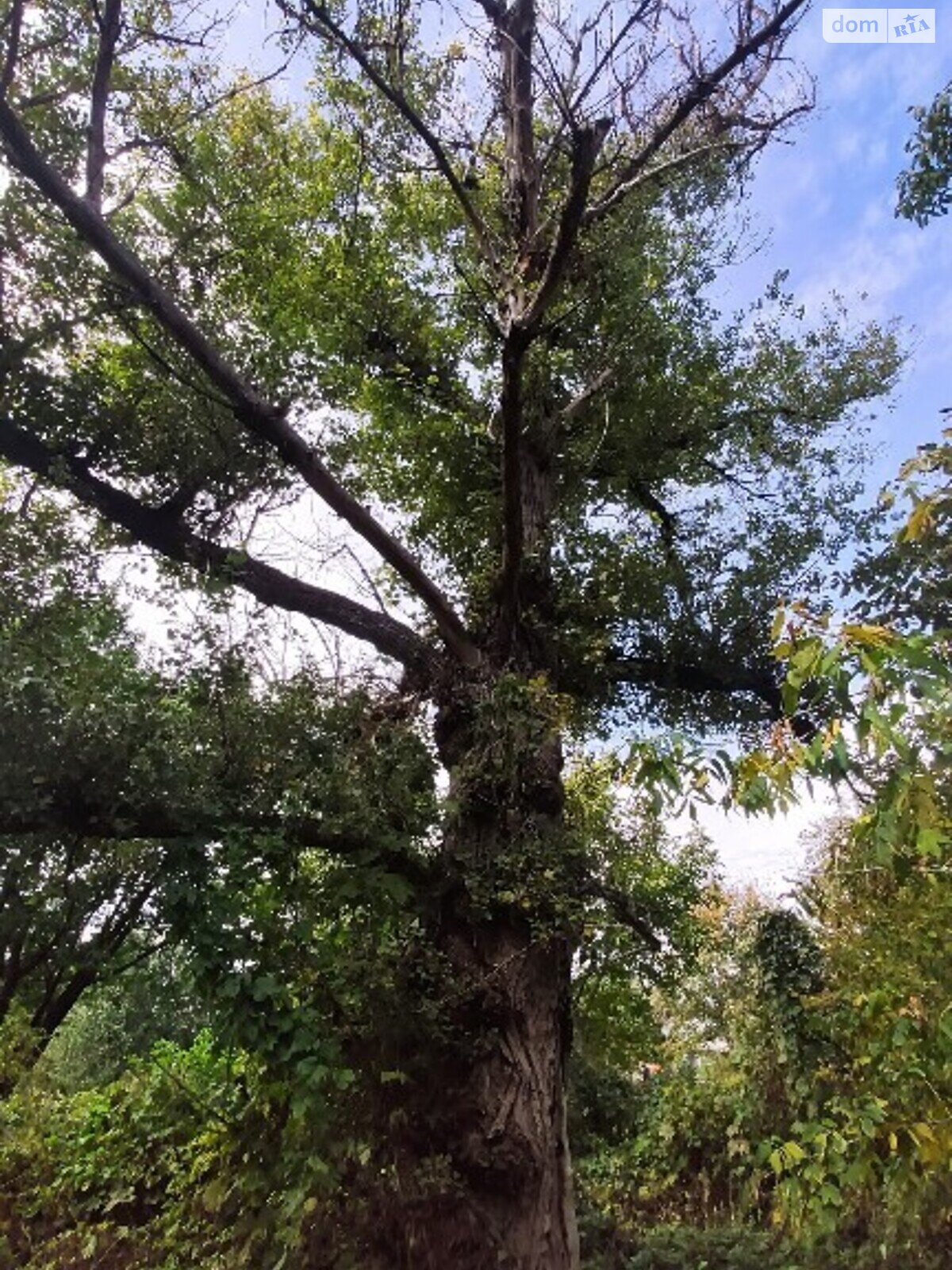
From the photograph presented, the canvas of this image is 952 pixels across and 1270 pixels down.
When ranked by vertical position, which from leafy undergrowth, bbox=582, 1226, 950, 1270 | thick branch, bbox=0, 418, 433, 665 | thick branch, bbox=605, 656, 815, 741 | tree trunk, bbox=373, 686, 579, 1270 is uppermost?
thick branch, bbox=605, 656, 815, 741

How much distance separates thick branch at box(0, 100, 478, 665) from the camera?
3.48 meters

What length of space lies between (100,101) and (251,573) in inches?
81.0

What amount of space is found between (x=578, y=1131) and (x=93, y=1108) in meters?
3.74

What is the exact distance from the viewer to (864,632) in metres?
1.56

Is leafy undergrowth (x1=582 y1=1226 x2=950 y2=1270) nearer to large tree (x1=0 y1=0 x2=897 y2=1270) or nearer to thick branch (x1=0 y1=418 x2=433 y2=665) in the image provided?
large tree (x1=0 y1=0 x2=897 y2=1270)

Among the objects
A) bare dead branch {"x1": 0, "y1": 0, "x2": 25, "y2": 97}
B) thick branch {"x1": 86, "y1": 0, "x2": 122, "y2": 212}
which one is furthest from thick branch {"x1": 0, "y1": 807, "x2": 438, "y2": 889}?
bare dead branch {"x1": 0, "y1": 0, "x2": 25, "y2": 97}

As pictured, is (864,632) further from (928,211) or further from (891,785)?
(928,211)

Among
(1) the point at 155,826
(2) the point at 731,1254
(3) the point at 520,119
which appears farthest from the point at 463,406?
(2) the point at 731,1254

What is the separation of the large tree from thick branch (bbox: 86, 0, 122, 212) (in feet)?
0.04

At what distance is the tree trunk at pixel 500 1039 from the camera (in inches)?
136

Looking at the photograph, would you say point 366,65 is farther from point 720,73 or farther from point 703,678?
point 703,678

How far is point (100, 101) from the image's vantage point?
3629mm

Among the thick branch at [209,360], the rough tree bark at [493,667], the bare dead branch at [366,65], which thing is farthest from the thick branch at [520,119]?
the thick branch at [209,360]

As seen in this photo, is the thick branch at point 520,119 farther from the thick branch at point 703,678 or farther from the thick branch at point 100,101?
the thick branch at point 703,678
